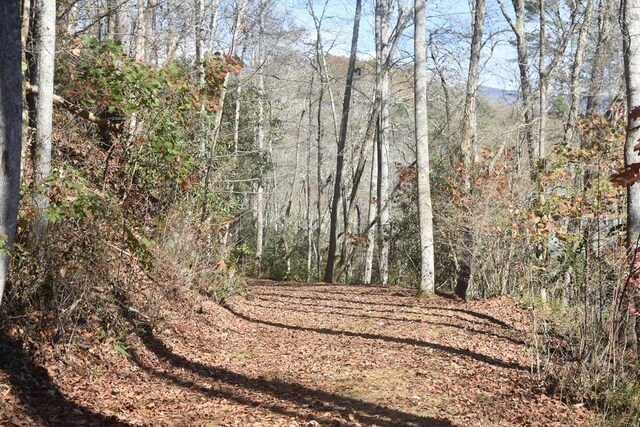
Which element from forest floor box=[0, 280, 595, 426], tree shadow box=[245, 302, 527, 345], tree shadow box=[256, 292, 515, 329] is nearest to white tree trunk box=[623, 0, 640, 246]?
forest floor box=[0, 280, 595, 426]

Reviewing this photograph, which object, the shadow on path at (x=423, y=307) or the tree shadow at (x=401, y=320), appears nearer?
the tree shadow at (x=401, y=320)

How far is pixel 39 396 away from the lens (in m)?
5.46

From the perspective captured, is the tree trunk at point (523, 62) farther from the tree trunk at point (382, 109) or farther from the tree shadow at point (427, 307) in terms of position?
the tree trunk at point (382, 109)

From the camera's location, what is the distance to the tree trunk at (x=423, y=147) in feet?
41.8

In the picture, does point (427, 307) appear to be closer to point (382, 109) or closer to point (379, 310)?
point (379, 310)

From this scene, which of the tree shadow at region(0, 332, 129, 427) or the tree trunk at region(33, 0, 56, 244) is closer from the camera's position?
the tree shadow at region(0, 332, 129, 427)

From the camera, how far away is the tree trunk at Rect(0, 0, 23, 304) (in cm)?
371

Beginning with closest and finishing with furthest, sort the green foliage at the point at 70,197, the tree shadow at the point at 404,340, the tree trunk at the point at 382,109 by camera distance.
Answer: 1. the green foliage at the point at 70,197
2. the tree shadow at the point at 404,340
3. the tree trunk at the point at 382,109

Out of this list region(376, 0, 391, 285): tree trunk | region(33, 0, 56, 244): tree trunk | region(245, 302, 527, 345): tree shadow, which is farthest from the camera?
region(376, 0, 391, 285): tree trunk

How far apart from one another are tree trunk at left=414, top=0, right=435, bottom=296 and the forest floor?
2.52 meters

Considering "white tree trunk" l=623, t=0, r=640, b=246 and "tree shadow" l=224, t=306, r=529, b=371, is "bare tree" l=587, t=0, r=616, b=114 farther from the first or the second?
"tree shadow" l=224, t=306, r=529, b=371

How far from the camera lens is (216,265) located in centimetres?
1029

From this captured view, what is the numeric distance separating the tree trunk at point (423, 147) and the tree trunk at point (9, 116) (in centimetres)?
979

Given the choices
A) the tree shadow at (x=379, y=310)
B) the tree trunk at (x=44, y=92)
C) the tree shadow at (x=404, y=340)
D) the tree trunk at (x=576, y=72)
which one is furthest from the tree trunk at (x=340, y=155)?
the tree trunk at (x=44, y=92)
